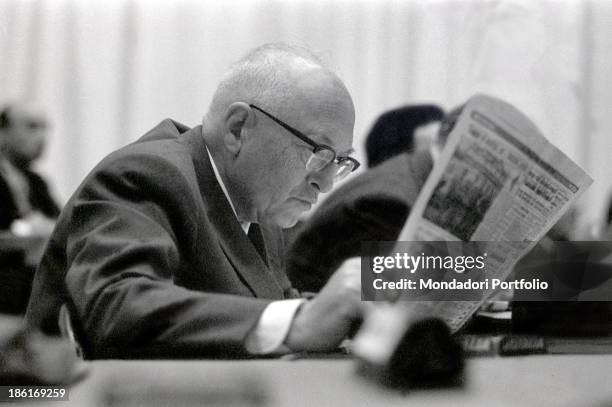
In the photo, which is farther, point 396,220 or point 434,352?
point 396,220

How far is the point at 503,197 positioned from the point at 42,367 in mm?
498

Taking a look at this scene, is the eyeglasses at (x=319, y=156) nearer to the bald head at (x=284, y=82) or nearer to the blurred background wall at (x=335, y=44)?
the bald head at (x=284, y=82)

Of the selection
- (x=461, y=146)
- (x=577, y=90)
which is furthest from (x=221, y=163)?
(x=577, y=90)

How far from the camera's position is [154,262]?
887mm

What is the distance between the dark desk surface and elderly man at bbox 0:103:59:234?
183cm

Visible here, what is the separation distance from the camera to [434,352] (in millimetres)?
683

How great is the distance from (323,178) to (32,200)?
186cm

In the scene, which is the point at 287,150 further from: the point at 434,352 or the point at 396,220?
the point at 434,352

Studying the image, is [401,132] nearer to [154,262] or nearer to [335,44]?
[335,44]

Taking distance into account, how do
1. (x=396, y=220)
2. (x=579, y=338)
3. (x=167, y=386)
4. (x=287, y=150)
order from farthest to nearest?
(x=396, y=220) → (x=287, y=150) → (x=579, y=338) → (x=167, y=386)

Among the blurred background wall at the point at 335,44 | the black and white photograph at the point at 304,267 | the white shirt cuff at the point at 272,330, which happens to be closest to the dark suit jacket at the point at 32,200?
the blurred background wall at the point at 335,44

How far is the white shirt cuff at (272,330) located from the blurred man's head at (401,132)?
0.95 meters

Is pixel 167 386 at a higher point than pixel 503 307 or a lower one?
higher

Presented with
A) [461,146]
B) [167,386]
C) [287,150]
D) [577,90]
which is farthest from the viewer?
[577,90]
